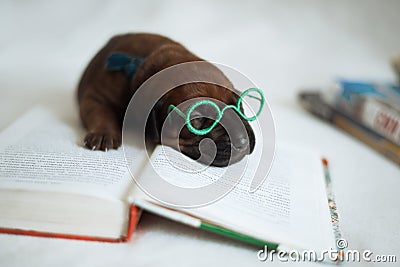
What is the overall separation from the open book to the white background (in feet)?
0.63

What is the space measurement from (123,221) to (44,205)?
162 millimetres

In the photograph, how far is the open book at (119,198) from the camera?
3.13ft

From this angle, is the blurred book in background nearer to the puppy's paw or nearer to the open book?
the open book

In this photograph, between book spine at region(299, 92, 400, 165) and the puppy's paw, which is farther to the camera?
book spine at region(299, 92, 400, 165)

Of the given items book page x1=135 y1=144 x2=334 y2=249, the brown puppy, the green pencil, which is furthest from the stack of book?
the green pencil

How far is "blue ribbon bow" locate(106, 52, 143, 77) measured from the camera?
53.1 inches

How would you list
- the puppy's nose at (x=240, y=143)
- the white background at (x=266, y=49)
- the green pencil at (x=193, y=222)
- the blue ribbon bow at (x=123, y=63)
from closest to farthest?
the green pencil at (x=193, y=222)
the puppy's nose at (x=240, y=143)
the blue ribbon bow at (x=123, y=63)
the white background at (x=266, y=49)

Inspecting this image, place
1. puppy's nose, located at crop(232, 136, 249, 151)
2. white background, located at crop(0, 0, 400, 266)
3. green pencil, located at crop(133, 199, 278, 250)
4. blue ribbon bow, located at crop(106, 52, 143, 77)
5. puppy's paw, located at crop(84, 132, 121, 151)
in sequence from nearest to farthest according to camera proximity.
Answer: green pencil, located at crop(133, 199, 278, 250)
puppy's nose, located at crop(232, 136, 249, 151)
puppy's paw, located at crop(84, 132, 121, 151)
blue ribbon bow, located at crop(106, 52, 143, 77)
white background, located at crop(0, 0, 400, 266)

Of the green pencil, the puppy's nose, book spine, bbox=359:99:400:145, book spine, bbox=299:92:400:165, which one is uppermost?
the puppy's nose

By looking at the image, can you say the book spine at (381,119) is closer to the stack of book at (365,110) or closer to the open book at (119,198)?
the stack of book at (365,110)

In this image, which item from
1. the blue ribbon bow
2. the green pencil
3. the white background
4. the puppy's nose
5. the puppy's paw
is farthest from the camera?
the white background

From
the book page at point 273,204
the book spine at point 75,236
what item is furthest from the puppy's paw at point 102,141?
the book spine at point 75,236

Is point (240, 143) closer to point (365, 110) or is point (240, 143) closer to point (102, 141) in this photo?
point (102, 141)

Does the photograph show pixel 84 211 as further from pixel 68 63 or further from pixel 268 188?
pixel 68 63
